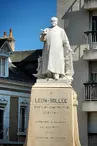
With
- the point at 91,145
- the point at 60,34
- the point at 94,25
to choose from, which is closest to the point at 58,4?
the point at 94,25

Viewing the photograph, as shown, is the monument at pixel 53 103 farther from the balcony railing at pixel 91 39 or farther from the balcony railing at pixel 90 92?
the balcony railing at pixel 91 39

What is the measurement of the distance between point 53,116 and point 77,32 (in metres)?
15.4

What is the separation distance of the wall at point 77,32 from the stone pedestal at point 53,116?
1368cm

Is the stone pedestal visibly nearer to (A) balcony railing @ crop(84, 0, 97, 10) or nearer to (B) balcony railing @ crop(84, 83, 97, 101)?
A: (B) balcony railing @ crop(84, 83, 97, 101)

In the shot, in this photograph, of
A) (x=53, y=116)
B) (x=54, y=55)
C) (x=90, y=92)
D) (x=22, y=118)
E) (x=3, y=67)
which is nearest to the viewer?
(x=53, y=116)

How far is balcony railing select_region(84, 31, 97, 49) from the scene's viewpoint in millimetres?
38275

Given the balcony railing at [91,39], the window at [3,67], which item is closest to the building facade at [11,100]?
the window at [3,67]

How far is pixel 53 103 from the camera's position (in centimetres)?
2403

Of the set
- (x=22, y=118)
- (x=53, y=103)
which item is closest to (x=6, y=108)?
(x=22, y=118)

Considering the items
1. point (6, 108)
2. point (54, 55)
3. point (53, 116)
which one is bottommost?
point (53, 116)

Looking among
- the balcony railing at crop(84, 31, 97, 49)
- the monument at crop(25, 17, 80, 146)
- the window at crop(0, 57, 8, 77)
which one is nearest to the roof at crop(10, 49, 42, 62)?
the window at crop(0, 57, 8, 77)

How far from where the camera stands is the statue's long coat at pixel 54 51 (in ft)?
79.9

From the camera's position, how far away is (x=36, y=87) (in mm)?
24281

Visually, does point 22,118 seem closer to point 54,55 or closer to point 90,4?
point 90,4
